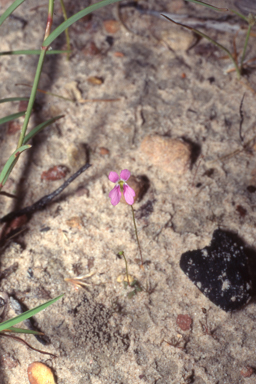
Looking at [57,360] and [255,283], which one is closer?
[57,360]

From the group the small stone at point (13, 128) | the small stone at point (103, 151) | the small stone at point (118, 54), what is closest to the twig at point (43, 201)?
the small stone at point (103, 151)

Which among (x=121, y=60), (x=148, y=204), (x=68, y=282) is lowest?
(x=68, y=282)

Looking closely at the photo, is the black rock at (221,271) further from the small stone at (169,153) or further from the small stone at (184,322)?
the small stone at (169,153)

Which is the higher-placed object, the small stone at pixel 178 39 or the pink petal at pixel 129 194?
the small stone at pixel 178 39

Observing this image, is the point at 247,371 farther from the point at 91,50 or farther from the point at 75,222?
the point at 91,50

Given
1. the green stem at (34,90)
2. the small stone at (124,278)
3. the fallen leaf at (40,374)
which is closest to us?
the green stem at (34,90)

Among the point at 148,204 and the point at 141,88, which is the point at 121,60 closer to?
the point at 141,88

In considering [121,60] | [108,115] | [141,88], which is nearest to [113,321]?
[108,115]

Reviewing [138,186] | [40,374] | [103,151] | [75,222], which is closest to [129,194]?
[138,186]
